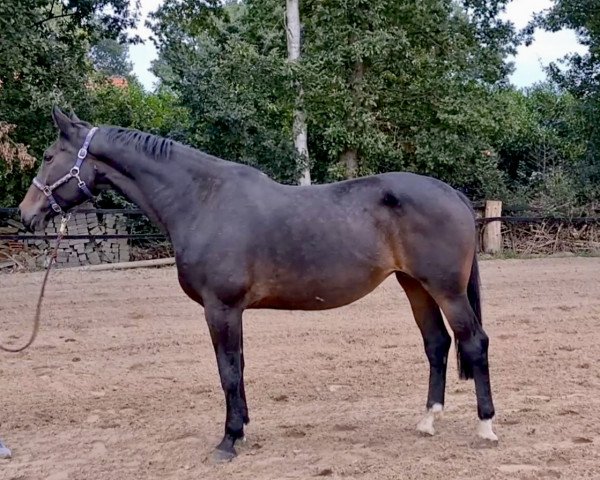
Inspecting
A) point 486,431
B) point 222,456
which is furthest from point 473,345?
point 222,456

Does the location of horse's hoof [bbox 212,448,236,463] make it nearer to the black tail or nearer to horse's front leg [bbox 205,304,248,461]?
horse's front leg [bbox 205,304,248,461]

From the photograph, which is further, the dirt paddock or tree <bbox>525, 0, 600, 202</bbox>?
tree <bbox>525, 0, 600, 202</bbox>

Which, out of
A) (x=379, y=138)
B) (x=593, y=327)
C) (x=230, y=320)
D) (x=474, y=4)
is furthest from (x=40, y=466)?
(x=474, y=4)

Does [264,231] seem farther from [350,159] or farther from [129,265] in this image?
[350,159]

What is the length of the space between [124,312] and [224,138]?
5757 millimetres

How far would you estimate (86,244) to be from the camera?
11938mm

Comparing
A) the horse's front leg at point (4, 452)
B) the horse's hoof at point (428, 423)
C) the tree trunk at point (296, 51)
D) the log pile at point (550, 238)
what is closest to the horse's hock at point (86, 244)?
the tree trunk at point (296, 51)

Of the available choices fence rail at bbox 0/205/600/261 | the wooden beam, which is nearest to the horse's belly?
the wooden beam

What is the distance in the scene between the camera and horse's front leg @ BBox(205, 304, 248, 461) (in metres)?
3.63

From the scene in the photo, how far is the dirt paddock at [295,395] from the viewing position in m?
3.48

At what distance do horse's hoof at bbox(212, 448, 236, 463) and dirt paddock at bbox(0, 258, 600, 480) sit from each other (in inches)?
2.2

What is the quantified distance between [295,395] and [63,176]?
6.90 ft

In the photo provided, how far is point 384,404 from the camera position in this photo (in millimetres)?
4477

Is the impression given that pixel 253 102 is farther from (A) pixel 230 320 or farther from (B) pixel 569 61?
(A) pixel 230 320
